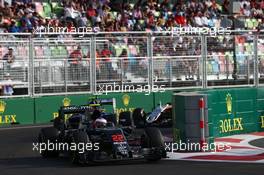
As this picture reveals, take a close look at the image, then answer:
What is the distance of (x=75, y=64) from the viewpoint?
23203 mm

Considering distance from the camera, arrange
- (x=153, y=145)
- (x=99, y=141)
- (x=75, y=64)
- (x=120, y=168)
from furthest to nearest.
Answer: (x=75, y=64), (x=153, y=145), (x=99, y=141), (x=120, y=168)

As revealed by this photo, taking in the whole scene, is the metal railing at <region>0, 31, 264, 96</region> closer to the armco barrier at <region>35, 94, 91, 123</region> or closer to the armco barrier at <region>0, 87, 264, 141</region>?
the armco barrier at <region>35, 94, 91, 123</region>

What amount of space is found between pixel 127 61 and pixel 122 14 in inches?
219

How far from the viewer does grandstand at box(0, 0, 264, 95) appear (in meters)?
22.5

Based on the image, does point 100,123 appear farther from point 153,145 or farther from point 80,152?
point 153,145

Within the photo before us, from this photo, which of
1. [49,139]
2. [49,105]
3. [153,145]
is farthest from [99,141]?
[49,105]

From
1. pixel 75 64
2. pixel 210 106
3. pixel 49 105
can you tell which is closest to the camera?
pixel 210 106

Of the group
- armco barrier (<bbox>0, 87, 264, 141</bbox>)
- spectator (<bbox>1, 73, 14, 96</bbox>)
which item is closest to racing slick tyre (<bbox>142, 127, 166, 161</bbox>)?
armco barrier (<bbox>0, 87, 264, 141</bbox>)

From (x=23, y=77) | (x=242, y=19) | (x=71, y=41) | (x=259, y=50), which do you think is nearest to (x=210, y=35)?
(x=259, y=50)

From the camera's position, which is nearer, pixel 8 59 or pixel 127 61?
pixel 8 59

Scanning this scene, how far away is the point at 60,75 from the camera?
2281 centimetres

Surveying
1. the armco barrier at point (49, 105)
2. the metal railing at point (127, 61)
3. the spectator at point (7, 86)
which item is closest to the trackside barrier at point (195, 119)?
the metal railing at point (127, 61)

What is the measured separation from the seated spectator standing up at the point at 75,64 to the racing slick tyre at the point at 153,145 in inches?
367

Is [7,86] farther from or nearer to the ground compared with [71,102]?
farther from the ground
